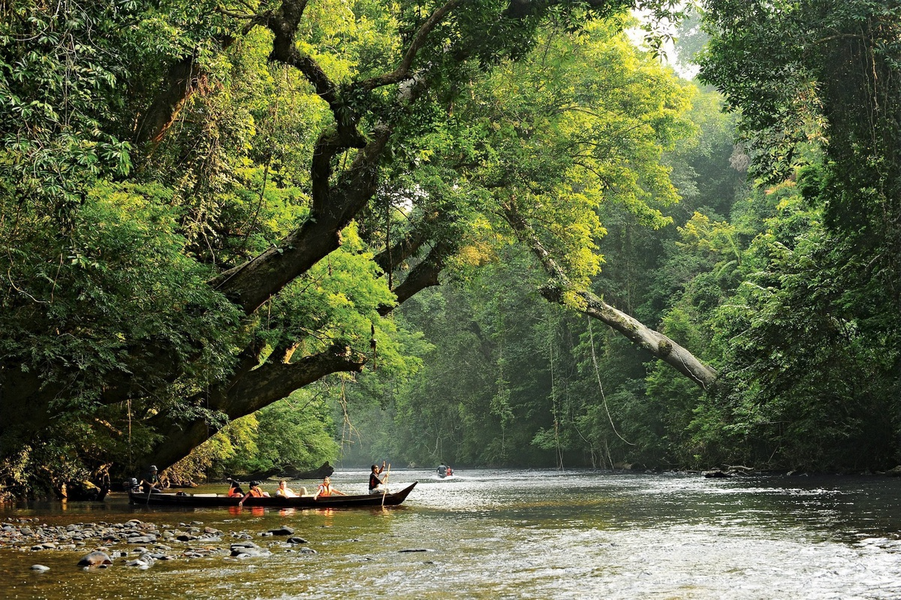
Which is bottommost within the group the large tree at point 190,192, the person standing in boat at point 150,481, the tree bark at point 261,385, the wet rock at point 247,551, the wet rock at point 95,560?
the wet rock at point 247,551

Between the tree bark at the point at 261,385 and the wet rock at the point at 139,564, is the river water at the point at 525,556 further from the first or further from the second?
the tree bark at the point at 261,385

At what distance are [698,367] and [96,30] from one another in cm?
2425

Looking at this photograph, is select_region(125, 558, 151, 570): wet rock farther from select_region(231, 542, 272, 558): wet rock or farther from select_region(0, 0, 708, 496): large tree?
select_region(0, 0, 708, 496): large tree

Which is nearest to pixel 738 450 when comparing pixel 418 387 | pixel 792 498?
pixel 792 498

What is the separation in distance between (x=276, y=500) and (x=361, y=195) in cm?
934

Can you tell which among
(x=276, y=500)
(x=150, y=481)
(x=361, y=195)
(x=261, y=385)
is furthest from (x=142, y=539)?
(x=150, y=481)

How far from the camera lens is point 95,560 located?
8.38 metres

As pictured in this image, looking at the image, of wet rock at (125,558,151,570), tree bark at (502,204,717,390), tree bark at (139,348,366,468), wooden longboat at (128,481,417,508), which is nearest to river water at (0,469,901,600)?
wet rock at (125,558,151,570)

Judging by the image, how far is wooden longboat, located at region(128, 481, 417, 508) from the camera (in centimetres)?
1752

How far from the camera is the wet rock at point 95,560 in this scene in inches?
327

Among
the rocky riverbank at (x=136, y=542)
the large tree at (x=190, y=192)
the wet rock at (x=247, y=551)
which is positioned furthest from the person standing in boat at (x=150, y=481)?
the wet rock at (x=247, y=551)

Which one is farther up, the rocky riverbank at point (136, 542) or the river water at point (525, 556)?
the rocky riverbank at point (136, 542)

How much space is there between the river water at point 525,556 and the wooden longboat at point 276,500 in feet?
2.59

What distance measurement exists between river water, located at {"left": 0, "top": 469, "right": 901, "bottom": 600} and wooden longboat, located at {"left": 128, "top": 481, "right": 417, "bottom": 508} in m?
0.79
